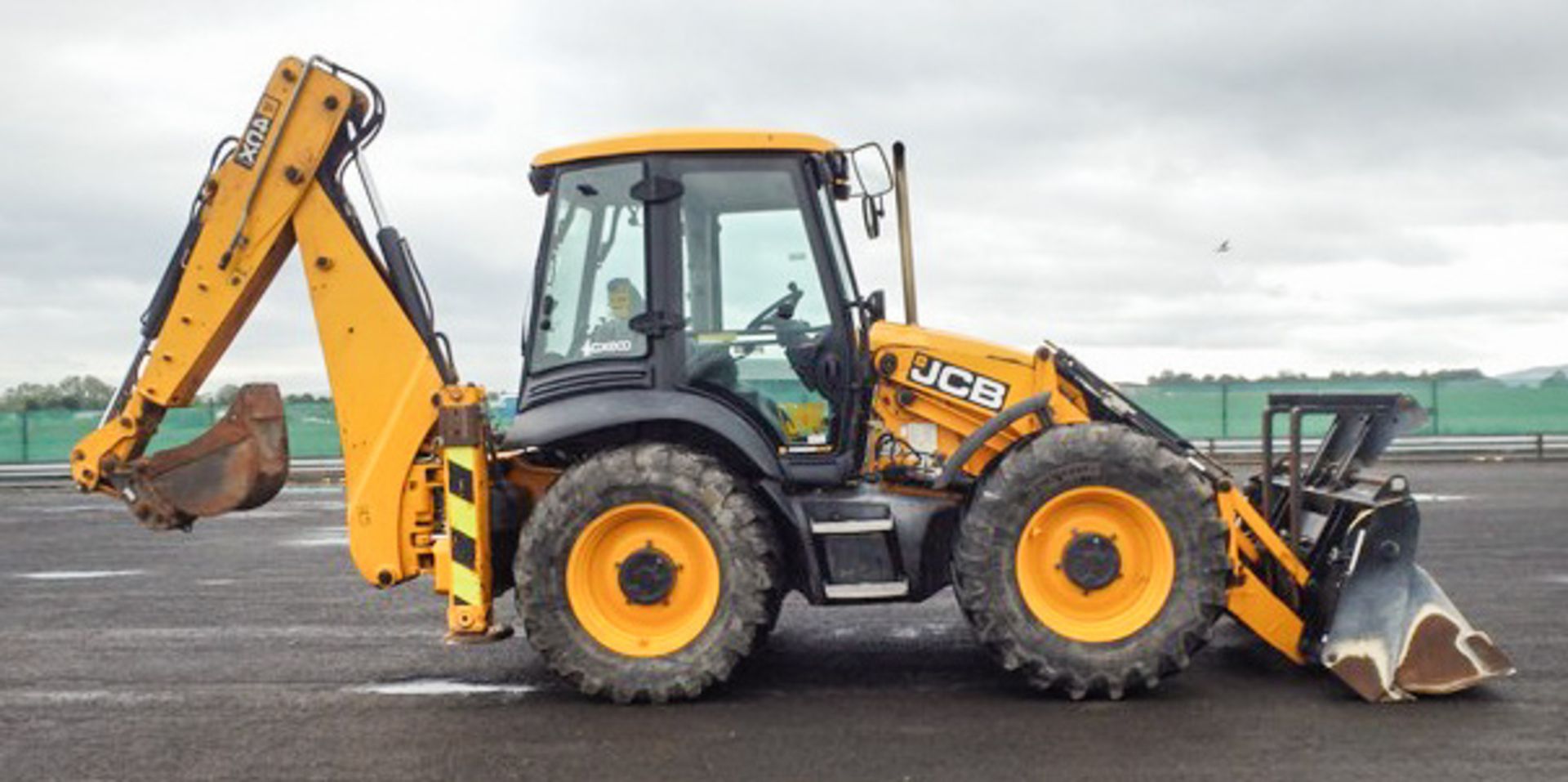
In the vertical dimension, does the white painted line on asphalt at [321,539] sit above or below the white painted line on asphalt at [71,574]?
below

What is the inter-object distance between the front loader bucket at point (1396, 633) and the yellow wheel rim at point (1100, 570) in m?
A: 0.88

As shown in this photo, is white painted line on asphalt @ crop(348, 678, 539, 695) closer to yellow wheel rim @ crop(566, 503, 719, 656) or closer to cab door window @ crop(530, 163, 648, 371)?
yellow wheel rim @ crop(566, 503, 719, 656)

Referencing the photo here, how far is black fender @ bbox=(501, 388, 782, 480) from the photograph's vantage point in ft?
23.9

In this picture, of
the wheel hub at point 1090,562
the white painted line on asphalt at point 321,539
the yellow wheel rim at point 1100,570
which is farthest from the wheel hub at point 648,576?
the white painted line on asphalt at point 321,539

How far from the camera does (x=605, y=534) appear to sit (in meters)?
7.24

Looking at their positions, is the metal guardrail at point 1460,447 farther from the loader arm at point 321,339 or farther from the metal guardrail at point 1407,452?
the loader arm at point 321,339

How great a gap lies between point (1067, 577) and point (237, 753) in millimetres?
3777

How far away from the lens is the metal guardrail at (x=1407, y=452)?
1157 inches

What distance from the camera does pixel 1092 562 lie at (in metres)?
6.96

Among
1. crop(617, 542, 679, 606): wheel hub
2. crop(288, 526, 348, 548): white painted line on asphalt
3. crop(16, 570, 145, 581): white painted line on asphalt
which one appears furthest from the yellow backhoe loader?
crop(288, 526, 348, 548): white painted line on asphalt

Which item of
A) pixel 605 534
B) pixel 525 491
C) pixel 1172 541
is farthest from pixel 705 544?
pixel 1172 541

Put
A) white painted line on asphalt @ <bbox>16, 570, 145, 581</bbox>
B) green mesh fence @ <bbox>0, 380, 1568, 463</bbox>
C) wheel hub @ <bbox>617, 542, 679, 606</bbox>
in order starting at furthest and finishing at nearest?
green mesh fence @ <bbox>0, 380, 1568, 463</bbox>, white painted line on asphalt @ <bbox>16, 570, 145, 581</bbox>, wheel hub @ <bbox>617, 542, 679, 606</bbox>

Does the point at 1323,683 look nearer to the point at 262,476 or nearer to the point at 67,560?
the point at 262,476

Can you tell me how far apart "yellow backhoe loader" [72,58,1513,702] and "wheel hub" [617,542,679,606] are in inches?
0.5
